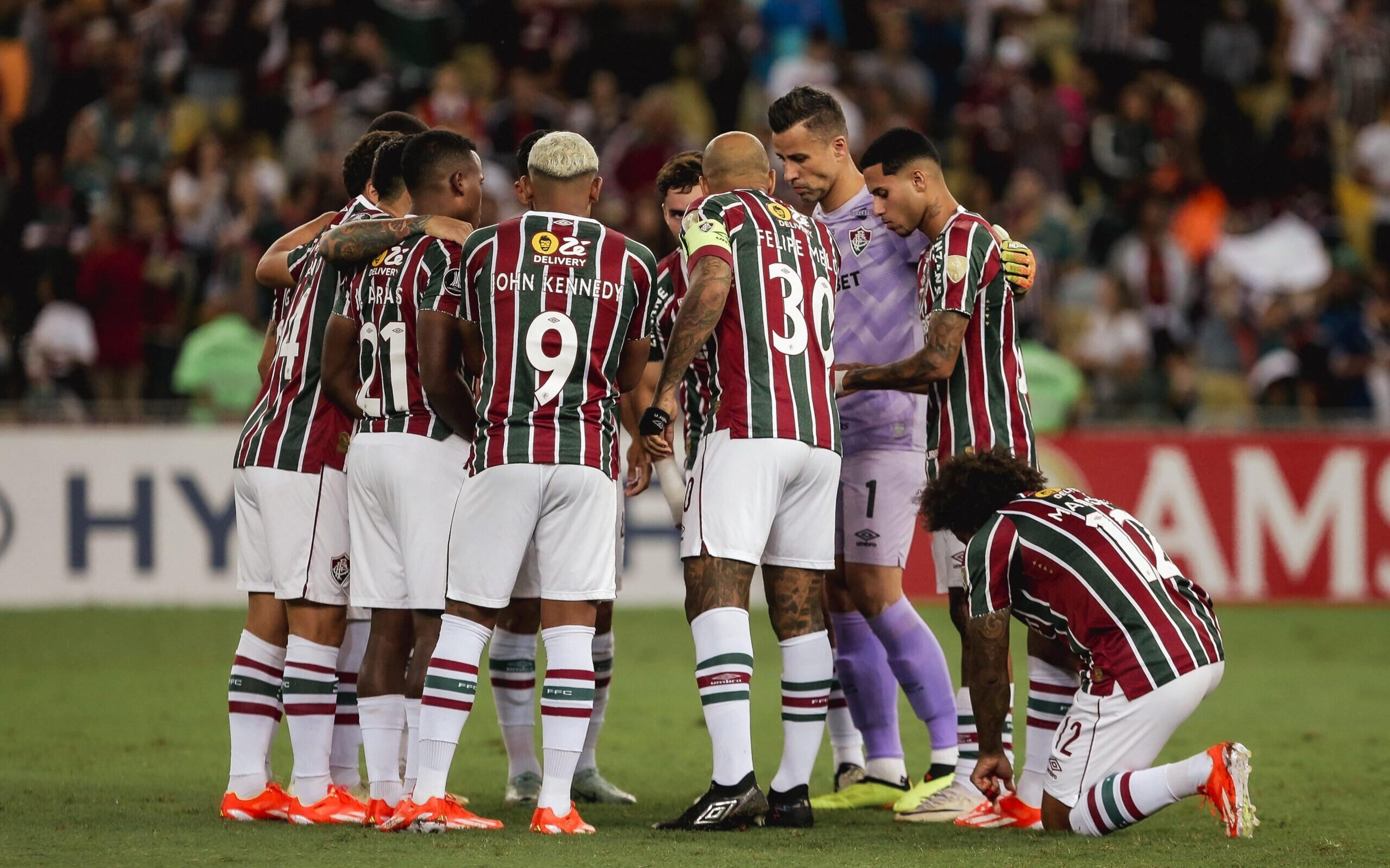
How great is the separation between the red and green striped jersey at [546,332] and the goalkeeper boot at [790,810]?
145 cm

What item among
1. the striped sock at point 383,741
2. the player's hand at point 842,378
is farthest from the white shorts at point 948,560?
the striped sock at point 383,741

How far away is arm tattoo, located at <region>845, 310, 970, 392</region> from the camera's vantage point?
6.97m

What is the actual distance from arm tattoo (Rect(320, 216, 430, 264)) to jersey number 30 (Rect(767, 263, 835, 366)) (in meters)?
1.39

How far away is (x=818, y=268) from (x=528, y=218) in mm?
1225

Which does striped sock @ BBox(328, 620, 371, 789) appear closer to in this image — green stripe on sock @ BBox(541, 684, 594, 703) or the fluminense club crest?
green stripe on sock @ BBox(541, 684, 594, 703)

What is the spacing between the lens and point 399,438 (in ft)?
21.4

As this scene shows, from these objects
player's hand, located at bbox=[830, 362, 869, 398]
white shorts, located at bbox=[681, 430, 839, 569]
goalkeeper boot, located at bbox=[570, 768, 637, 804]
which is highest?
player's hand, located at bbox=[830, 362, 869, 398]

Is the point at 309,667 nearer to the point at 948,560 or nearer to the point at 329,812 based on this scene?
the point at 329,812

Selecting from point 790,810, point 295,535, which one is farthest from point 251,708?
point 790,810

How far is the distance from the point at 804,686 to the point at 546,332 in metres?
1.68

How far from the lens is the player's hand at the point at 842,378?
23.2ft

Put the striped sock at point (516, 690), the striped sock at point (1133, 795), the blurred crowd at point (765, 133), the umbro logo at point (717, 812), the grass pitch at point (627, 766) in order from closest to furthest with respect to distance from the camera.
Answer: the grass pitch at point (627, 766) < the striped sock at point (1133, 795) < the umbro logo at point (717, 812) < the striped sock at point (516, 690) < the blurred crowd at point (765, 133)

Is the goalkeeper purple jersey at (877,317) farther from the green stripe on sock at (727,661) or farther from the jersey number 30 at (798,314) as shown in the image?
the green stripe on sock at (727,661)

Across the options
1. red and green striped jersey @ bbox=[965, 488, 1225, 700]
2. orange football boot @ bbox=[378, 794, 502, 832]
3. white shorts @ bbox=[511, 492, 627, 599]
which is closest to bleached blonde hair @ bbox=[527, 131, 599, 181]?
white shorts @ bbox=[511, 492, 627, 599]
